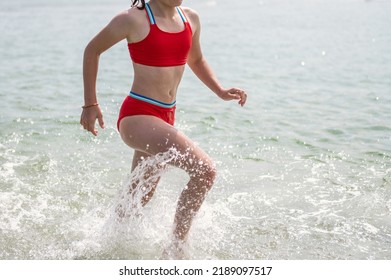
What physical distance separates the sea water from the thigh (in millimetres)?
523

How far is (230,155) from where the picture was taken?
6980 millimetres

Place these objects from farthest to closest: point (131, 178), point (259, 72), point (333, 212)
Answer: point (259, 72) < point (333, 212) < point (131, 178)

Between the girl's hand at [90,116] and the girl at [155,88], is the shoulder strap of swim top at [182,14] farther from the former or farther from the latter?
the girl's hand at [90,116]

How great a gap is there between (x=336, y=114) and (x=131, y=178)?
464cm

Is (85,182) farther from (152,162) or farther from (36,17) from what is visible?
(36,17)

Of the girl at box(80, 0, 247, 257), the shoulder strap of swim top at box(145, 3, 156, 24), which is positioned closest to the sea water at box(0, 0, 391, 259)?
the girl at box(80, 0, 247, 257)

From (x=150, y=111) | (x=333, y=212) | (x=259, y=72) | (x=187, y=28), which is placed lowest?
(x=259, y=72)

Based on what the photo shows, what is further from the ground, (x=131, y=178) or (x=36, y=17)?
(x=131, y=178)

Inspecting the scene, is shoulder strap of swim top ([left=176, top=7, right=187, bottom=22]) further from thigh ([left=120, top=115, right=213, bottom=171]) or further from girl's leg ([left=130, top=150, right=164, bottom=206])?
girl's leg ([left=130, top=150, right=164, bottom=206])

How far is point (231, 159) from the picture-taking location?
6855 millimetres

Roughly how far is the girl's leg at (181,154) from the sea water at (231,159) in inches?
14.1

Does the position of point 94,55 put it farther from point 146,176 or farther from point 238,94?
point 238,94
